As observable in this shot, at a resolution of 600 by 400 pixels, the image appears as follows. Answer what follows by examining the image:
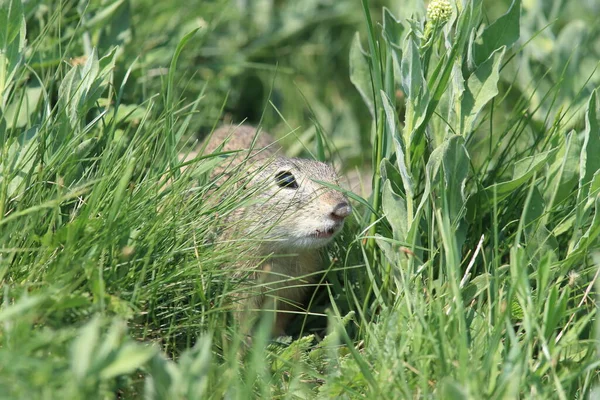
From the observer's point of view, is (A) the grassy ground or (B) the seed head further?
(B) the seed head

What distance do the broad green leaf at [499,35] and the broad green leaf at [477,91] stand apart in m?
0.06

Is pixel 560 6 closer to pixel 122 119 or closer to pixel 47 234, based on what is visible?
pixel 122 119

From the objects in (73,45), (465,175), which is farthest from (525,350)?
(73,45)

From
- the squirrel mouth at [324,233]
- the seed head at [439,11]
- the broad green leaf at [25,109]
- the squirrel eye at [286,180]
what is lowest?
the squirrel mouth at [324,233]

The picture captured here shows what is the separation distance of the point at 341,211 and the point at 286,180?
417 millimetres

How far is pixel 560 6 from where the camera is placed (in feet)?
15.6

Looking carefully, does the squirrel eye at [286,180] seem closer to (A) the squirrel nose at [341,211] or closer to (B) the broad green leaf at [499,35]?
(A) the squirrel nose at [341,211]

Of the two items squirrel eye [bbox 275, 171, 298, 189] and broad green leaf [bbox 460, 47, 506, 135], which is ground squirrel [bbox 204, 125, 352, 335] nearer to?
squirrel eye [bbox 275, 171, 298, 189]

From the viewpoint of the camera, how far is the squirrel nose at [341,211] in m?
3.44

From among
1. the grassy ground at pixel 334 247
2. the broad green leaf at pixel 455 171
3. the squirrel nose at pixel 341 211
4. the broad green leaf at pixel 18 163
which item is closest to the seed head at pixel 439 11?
the grassy ground at pixel 334 247

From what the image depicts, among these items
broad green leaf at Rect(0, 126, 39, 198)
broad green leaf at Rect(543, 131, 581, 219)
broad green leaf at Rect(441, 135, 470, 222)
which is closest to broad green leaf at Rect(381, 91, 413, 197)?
broad green leaf at Rect(441, 135, 470, 222)

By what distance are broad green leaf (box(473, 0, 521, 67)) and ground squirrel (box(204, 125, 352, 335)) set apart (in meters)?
0.85

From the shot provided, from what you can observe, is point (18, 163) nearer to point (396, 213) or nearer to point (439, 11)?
point (396, 213)

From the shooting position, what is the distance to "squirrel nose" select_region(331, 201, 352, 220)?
344 centimetres
